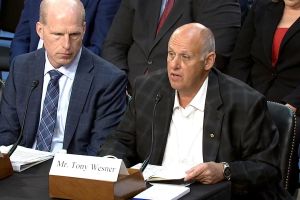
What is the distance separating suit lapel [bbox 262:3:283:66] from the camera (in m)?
4.47

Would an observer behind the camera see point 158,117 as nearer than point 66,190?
No

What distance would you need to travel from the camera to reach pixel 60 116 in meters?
3.58

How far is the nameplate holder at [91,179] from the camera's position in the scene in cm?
237

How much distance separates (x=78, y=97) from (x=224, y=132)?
0.83 metres

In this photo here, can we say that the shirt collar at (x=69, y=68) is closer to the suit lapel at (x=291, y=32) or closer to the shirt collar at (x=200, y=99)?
the shirt collar at (x=200, y=99)

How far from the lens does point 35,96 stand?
3.60 metres

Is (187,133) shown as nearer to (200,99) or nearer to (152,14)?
(200,99)

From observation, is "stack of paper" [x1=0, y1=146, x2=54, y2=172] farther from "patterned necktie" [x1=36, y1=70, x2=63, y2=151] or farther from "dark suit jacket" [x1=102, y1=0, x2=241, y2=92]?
"dark suit jacket" [x1=102, y1=0, x2=241, y2=92]

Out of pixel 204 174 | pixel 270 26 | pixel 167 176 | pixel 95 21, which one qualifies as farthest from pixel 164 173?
pixel 95 21

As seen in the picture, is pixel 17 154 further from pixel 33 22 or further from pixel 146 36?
pixel 33 22

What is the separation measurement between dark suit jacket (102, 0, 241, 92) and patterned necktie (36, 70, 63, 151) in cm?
118

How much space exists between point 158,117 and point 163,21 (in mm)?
1519

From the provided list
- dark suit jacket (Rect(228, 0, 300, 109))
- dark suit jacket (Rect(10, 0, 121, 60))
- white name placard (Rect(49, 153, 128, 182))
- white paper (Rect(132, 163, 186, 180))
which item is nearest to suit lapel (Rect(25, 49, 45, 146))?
white paper (Rect(132, 163, 186, 180))


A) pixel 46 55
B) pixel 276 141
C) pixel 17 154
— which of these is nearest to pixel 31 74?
pixel 46 55
